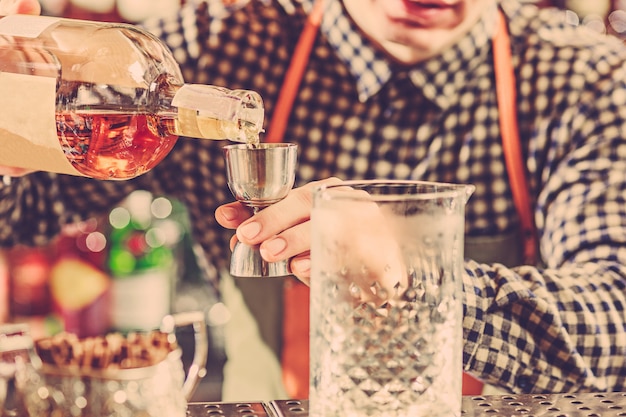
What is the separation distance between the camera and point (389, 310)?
0.67 m

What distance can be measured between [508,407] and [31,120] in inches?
24.3

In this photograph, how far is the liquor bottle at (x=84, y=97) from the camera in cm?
100

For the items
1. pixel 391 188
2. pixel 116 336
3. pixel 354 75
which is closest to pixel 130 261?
pixel 354 75

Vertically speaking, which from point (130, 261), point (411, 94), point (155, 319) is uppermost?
point (411, 94)

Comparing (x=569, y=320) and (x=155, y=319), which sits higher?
(x=569, y=320)

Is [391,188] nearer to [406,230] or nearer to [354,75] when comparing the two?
[406,230]

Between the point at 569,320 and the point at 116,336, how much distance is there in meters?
0.64

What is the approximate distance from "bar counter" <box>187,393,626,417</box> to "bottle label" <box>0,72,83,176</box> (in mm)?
339

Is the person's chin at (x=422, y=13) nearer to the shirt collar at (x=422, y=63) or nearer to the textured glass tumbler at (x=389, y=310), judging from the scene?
the shirt collar at (x=422, y=63)

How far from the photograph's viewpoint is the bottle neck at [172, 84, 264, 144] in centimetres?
86

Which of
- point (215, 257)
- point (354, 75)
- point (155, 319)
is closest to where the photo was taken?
point (354, 75)

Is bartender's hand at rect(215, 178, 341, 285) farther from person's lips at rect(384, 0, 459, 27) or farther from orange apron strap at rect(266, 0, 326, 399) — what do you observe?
orange apron strap at rect(266, 0, 326, 399)

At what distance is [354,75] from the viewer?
174cm

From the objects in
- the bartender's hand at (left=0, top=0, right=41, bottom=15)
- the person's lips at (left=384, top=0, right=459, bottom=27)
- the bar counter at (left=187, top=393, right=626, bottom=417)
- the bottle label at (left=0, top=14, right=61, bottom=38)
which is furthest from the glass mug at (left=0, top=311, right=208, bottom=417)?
the person's lips at (left=384, top=0, right=459, bottom=27)
